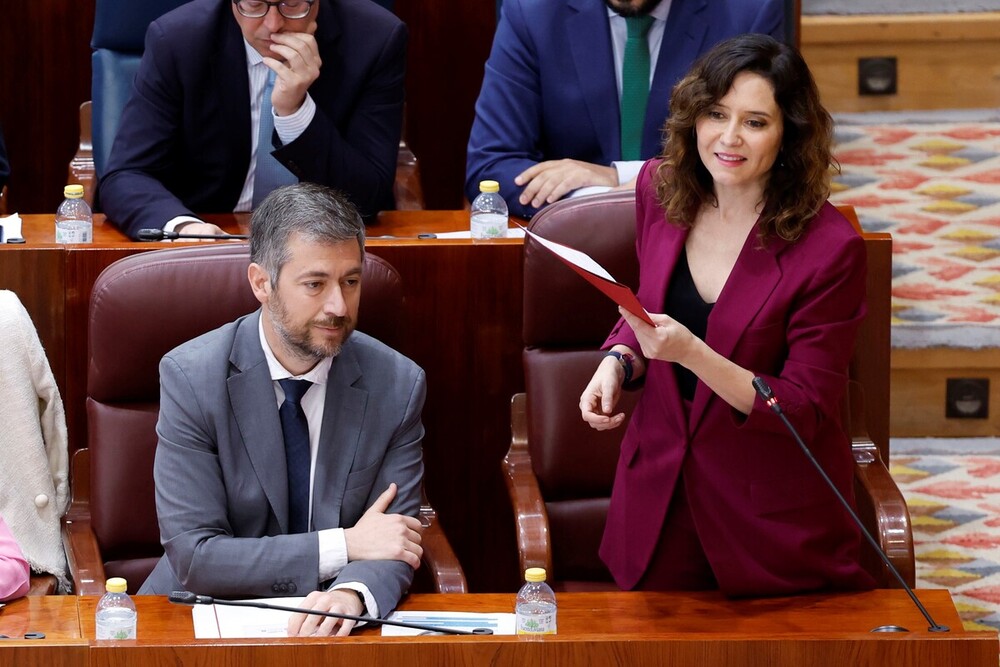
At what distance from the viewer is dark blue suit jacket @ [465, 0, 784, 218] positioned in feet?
6.31

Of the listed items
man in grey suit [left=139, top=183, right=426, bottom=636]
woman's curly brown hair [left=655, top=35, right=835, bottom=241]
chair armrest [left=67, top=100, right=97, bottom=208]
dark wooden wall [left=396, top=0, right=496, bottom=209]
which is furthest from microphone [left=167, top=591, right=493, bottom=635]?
dark wooden wall [left=396, top=0, right=496, bottom=209]

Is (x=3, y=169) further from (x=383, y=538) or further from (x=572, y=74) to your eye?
(x=383, y=538)

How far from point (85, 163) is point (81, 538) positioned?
30.7 inches

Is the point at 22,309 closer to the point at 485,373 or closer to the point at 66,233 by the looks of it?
the point at 66,233

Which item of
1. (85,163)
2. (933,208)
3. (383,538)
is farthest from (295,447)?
(933,208)

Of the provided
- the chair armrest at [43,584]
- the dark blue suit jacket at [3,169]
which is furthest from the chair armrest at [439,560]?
the dark blue suit jacket at [3,169]

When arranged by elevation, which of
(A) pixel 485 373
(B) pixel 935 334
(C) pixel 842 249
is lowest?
(B) pixel 935 334

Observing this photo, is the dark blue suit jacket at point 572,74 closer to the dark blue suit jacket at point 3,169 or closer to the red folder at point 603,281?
the dark blue suit jacket at point 3,169

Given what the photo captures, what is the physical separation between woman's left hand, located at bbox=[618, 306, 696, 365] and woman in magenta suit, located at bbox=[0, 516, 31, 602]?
593 mm

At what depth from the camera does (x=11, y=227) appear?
174 cm

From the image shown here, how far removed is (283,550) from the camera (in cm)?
138

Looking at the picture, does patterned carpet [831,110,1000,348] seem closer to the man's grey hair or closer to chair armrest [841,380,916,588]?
chair armrest [841,380,916,588]

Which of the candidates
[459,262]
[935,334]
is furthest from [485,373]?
[935,334]

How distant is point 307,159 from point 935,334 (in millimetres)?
931
